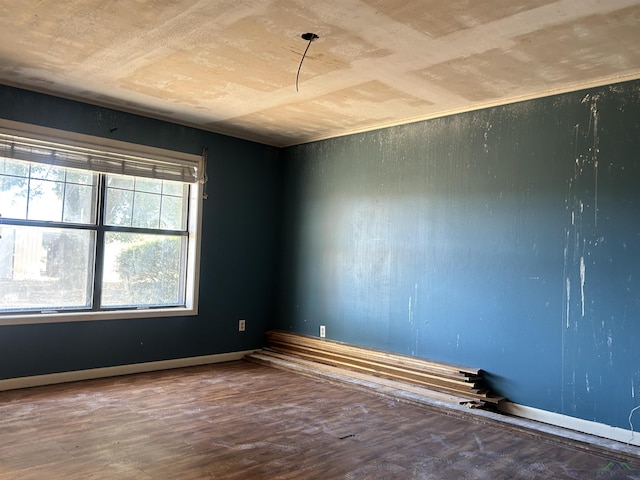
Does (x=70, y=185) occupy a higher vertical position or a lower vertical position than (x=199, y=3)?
lower

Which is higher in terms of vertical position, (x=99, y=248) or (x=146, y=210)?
(x=146, y=210)

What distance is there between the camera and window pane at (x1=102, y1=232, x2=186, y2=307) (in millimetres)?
4863

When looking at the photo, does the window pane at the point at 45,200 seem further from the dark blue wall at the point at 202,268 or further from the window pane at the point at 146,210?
the window pane at the point at 146,210

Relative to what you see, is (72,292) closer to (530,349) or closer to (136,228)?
(136,228)

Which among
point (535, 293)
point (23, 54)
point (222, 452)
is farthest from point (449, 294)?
point (23, 54)

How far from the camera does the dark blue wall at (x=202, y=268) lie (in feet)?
14.3

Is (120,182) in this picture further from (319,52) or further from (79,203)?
(319,52)

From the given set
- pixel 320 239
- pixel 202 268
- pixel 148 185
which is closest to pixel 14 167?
pixel 148 185

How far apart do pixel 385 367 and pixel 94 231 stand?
117 inches

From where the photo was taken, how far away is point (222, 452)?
3.03 meters

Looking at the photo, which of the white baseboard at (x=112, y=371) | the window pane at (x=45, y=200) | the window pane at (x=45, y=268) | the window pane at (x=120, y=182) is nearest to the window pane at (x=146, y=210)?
the window pane at (x=120, y=182)

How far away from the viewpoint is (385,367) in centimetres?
476

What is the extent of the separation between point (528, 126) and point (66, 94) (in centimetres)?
386

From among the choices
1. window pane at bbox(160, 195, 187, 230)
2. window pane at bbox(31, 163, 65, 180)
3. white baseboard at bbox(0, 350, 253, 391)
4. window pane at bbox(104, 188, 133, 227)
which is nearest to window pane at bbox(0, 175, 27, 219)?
window pane at bbox(31, 163, 65, 180)
